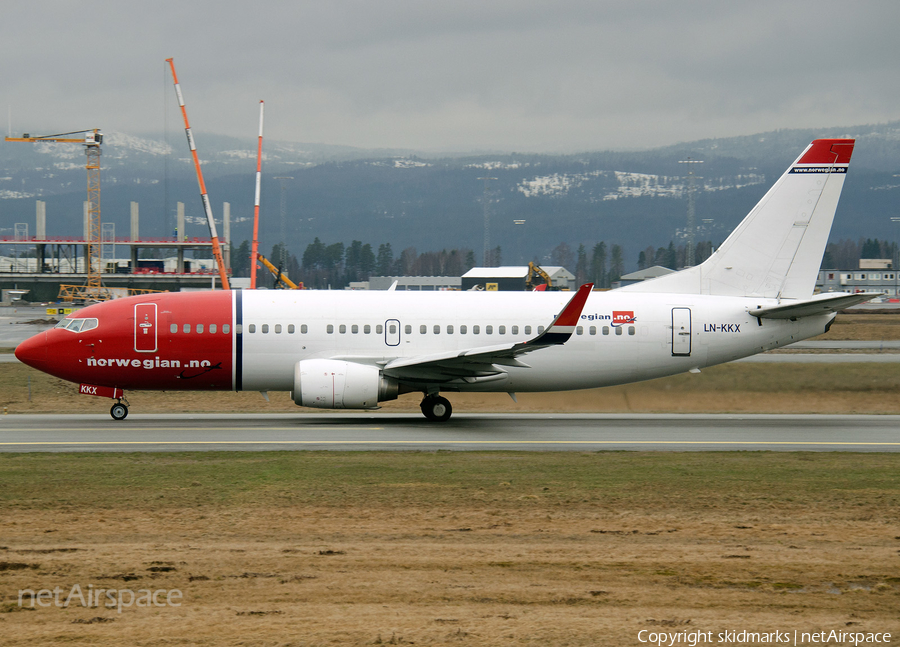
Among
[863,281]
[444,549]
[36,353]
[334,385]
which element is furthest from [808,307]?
[863,281]

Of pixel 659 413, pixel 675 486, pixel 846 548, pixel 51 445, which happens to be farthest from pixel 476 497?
pixel 659 413

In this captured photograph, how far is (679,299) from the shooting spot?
93.8 feet

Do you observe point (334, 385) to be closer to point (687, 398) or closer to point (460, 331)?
point (460, 331)

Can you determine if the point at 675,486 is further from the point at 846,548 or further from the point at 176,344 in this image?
the point at 176,344

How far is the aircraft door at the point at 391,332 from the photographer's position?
27.3 meters

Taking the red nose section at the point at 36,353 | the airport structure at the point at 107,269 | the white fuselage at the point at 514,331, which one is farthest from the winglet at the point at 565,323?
the airport structure at the point at 107,269

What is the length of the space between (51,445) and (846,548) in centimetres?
1858

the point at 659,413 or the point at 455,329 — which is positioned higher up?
the point at 455,329

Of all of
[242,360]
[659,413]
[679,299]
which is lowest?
[659,413]

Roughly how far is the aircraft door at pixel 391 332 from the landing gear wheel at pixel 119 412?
879 centimetres

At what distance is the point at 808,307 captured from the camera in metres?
27.3

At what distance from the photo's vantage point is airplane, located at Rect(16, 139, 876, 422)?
2653 centimetres

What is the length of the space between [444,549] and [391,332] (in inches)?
611

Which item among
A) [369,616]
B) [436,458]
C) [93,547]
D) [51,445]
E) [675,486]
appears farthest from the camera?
[51,445]
